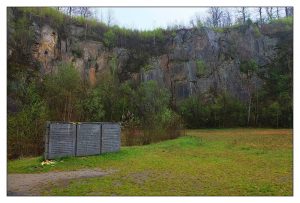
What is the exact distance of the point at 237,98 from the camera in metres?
44.2

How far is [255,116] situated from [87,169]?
113 ft

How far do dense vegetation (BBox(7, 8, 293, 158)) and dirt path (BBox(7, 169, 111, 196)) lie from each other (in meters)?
11.5

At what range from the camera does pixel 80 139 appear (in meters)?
13.7

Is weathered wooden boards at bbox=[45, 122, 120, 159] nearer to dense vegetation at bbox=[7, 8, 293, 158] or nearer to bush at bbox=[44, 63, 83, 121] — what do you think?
dense vegetation at bbox=[7, 8, 293, 158]

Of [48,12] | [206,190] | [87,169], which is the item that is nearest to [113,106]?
[48,12]

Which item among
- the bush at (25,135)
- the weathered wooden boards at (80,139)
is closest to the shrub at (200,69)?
the weathered wooden boards at (80,139)

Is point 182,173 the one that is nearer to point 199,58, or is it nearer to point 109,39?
point 199,58

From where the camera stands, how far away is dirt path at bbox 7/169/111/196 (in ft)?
26.2

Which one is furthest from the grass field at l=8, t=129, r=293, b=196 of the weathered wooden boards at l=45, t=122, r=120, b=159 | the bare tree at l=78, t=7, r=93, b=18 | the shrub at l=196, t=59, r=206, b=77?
the bare tree at l=78, t=7, r=93, b=18

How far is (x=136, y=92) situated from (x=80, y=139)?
91.3 ft

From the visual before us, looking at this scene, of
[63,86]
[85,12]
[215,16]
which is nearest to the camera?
[63,86]

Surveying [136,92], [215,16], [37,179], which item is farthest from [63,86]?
[215,16]

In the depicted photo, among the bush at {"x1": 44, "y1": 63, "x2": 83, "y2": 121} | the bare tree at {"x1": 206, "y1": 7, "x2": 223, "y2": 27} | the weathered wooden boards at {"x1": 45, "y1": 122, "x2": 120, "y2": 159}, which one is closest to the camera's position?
the weathered wooden boards at {"x1": 45, "y1": 122, "x2": 120, "y2": 159}

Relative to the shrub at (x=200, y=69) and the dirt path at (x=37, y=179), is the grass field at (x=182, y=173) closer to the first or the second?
the dirt path at (x=37, y=179)
